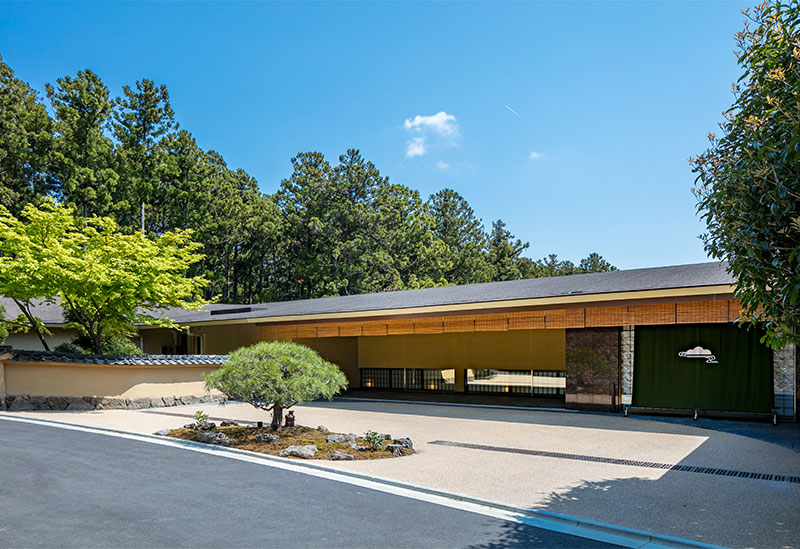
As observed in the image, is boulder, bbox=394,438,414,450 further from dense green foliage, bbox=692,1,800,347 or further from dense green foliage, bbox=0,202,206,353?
dense green foliage, bbox=0,202,206,353

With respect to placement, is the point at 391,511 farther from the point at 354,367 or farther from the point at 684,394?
the point at 354,367

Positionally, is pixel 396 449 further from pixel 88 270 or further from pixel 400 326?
pixel 88 270

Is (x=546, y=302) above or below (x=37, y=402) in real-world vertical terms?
above

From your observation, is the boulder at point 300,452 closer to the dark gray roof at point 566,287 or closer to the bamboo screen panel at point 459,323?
the dark gray roof at point 566,287

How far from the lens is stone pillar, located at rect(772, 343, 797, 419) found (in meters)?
12.6

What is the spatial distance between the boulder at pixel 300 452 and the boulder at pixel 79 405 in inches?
389

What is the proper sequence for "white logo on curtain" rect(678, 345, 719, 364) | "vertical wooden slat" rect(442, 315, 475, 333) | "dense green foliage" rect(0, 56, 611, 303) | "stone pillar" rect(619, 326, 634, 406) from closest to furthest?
1. "white logo on curtain" rect(678, 345, 719, 364)
2. "stone pillar" rect(619, 326, 634, 406)
3. "vertical wooden slat" rect(442, 315, 475, 333)
4. "dense green foliage" rect(0, 56, 611, 303)

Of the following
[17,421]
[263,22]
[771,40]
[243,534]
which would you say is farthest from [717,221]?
[17,421]

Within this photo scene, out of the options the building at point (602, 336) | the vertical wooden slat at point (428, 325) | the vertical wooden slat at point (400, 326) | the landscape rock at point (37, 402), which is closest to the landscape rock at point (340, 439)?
the building at point (602, 336)

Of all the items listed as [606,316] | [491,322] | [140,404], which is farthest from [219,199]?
[606,316]

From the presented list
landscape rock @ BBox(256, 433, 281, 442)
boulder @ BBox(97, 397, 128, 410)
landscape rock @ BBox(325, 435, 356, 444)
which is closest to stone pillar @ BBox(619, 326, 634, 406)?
landscape rock @ BBox(325, 435, 356, 444)

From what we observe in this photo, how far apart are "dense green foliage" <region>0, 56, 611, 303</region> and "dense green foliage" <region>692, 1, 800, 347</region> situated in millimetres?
35485

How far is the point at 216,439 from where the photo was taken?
10.9 metres

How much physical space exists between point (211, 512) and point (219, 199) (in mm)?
38747
